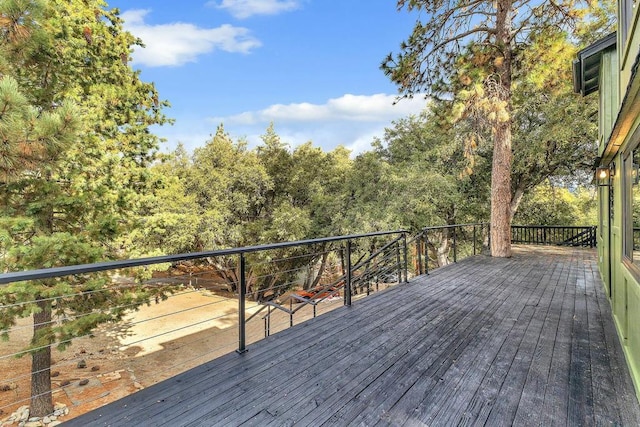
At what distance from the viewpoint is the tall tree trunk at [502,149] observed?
7.03 metres

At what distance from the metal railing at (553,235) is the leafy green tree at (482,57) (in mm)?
4422

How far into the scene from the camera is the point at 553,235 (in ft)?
39.3

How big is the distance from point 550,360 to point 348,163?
12319mm

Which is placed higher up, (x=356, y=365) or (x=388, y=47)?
(x=388, y=47)

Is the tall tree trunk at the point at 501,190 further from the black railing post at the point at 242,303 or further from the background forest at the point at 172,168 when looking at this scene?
the black railing post at the point at 242,303

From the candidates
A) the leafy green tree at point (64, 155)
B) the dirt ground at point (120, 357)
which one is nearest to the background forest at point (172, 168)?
the leafy green tree at point (64, 155)

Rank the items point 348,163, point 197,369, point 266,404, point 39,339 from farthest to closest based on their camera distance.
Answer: point 348,163 < point 39,339 < point 197,369 < point 266,404

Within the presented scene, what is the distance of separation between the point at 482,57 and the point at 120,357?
11.2m

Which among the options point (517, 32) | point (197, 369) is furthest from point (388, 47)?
point (197, 369)

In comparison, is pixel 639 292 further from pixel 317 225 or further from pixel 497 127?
pixel 317 225

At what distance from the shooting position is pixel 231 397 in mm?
1849

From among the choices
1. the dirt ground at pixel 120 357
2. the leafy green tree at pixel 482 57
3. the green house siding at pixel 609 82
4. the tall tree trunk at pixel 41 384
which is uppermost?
the leafy green tree at pixel 482 57

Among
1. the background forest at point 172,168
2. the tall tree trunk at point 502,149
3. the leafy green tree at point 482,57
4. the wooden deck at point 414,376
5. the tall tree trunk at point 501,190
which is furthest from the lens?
the tall tree trunk at point 501,190

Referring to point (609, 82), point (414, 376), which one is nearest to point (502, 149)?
point (609, 82)
